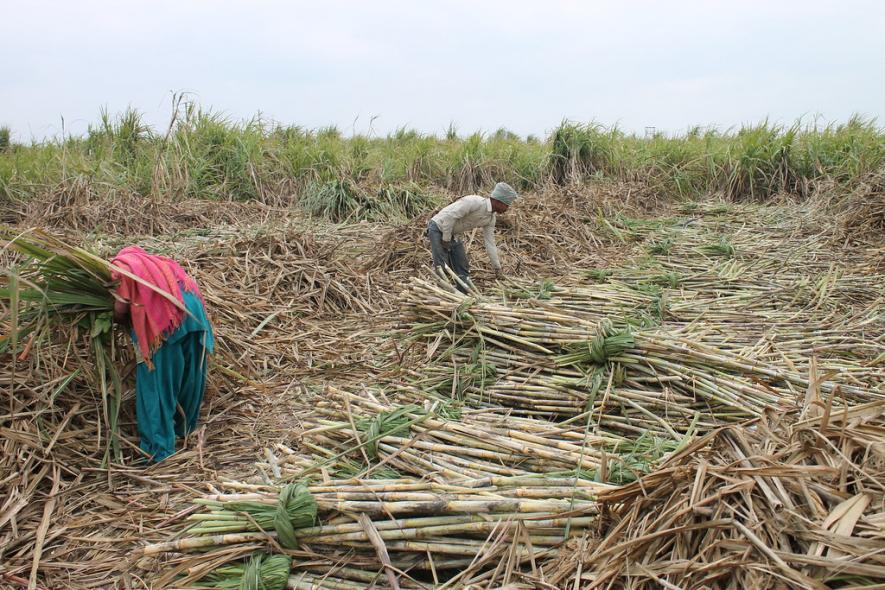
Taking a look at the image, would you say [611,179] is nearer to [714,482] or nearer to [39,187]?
[39,187]

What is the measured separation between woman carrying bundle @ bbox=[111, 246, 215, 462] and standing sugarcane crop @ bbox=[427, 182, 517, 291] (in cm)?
254

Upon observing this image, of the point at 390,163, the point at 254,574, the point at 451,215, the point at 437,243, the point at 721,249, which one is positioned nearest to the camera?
the point at 254,574

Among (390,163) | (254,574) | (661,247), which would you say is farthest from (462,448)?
(390,163)

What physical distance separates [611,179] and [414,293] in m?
7.14

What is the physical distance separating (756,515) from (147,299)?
8.03 ft

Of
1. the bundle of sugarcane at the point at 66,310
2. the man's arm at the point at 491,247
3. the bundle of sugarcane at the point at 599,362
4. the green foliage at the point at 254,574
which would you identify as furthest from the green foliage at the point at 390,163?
the green foliage at the point at 254,574

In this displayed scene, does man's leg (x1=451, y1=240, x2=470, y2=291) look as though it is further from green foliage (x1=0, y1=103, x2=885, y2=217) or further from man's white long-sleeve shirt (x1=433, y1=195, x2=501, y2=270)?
green foliage (x1=0, y1=103, x2=885, y2=217)

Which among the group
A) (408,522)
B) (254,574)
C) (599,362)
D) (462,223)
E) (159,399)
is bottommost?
(254,574)

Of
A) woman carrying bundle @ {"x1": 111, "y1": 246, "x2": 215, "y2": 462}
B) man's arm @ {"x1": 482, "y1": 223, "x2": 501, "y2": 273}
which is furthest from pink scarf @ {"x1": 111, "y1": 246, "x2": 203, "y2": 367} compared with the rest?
man's arm @ {"x1": 482, "y1": 223, "x2": 501, "y2": 273}

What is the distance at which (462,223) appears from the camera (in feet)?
17.8

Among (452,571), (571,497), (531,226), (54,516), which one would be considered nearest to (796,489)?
(571,497)

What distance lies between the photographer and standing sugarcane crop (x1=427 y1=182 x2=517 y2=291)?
5.27 meters

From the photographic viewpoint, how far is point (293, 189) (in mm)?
9359

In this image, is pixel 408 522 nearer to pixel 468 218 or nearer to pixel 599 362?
pixel 599 362
